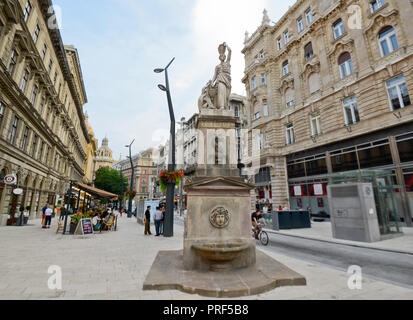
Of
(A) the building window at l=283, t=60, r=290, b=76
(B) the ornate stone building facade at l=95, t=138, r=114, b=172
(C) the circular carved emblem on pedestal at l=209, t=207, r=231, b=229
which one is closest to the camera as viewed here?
(C) the circular carved emblem on pedestal at l=209, t=207, r=231, b=229

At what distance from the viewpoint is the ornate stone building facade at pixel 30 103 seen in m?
14.9

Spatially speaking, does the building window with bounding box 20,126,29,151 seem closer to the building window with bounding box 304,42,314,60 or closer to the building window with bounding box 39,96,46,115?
the building window with bounding box 39,96,46,115

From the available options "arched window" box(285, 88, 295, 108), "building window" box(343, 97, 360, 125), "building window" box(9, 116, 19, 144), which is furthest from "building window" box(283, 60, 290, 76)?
"building window" box(9, 116, 19, 144)

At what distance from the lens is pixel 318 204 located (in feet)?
68.1

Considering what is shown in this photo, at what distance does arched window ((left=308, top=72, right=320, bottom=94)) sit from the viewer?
22030 millimetres

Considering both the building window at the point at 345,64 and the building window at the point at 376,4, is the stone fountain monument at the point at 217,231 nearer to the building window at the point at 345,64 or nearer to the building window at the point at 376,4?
the building window at the point at 345,64

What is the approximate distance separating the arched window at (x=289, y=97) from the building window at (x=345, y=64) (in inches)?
229

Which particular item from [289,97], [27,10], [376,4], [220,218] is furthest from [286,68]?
[220,218]

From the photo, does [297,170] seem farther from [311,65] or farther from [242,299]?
[242,299]

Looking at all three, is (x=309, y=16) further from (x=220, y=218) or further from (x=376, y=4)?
(x=220, y=218)

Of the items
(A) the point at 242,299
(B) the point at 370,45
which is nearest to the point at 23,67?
(A) the point at 242,299

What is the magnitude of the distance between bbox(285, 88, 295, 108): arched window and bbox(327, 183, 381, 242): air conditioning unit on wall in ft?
50.5

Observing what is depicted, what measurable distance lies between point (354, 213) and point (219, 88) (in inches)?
399
